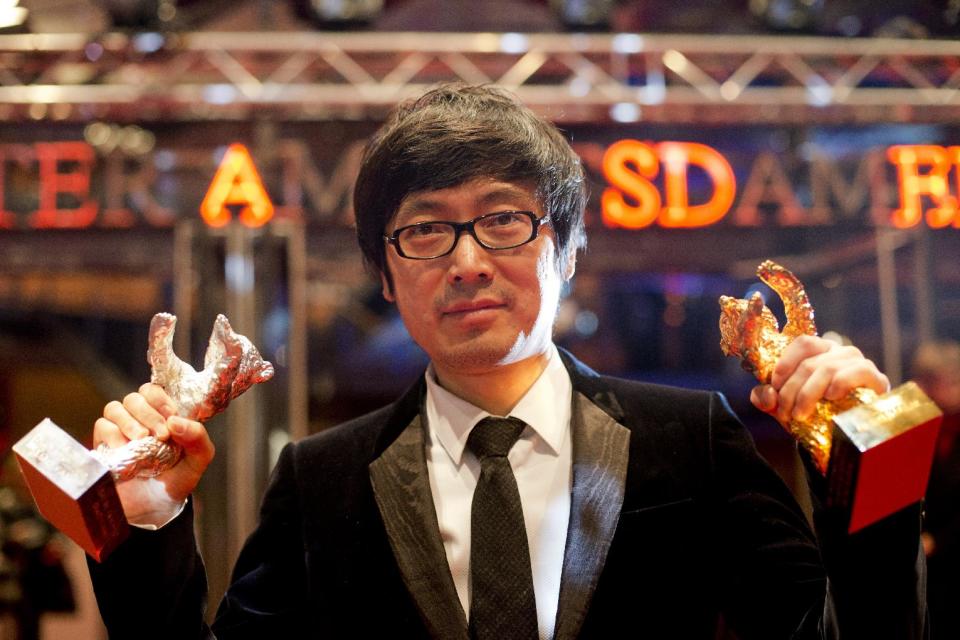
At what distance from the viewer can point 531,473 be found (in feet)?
4.48

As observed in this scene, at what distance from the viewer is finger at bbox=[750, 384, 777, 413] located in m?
1.10

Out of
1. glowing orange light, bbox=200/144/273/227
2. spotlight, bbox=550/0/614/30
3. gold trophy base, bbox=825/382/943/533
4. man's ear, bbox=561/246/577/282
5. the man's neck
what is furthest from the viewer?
glowing orange light, bbox=200/144/273/227

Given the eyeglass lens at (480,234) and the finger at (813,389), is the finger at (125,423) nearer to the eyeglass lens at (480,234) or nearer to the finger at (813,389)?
the eyeglass lens at (480,234)

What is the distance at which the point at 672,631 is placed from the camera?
1270 millimetres

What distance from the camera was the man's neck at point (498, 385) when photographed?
143cm

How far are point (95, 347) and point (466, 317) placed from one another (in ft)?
23.4

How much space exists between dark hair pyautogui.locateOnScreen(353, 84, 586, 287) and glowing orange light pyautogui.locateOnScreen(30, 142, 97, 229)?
4.40 m

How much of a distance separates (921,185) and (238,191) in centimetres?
412

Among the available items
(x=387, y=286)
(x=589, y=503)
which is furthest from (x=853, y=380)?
(x=387, y=286)

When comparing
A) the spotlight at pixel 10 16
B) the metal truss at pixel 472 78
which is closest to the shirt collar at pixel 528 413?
the metal truss at pixel 472 78

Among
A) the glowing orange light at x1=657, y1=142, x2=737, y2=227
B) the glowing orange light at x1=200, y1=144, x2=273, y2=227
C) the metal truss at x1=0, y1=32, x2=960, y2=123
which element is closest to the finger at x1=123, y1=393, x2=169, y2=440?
the metal truss at x1=0, y1=32, x2=960, y2=123

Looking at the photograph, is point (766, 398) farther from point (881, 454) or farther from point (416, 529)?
point (416, 529)

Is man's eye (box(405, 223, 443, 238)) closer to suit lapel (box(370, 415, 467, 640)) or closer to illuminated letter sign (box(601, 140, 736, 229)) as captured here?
suit lapel (box(370, 415, 467, 640))

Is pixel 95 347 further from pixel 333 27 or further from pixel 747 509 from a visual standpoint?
pixel 747 509
